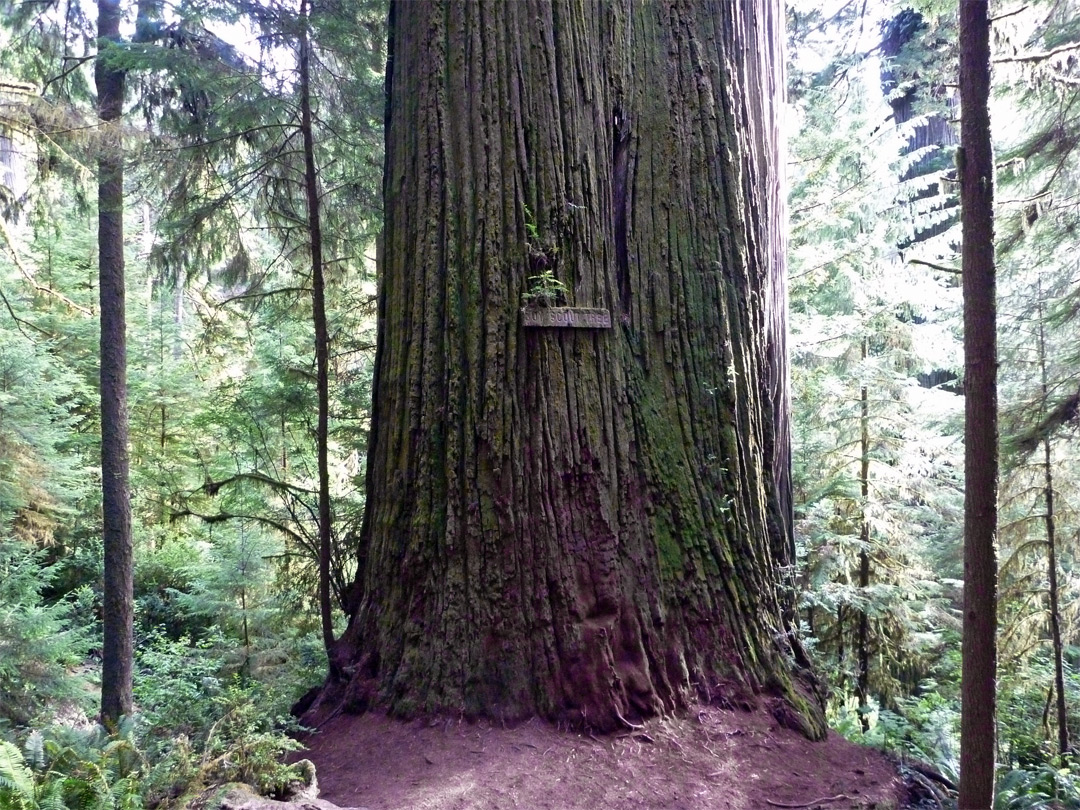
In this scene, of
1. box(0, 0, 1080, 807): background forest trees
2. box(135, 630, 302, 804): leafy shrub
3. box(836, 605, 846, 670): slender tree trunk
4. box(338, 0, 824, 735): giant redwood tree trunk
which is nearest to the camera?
box(135, 630, 302, 804): leafy shrub

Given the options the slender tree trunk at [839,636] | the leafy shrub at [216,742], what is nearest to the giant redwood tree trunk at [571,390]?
the leafy shrub at [216,742]

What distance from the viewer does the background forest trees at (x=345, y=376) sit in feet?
19.5

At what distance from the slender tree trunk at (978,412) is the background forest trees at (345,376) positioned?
0.21 metres

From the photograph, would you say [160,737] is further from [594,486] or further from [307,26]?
[307,26]

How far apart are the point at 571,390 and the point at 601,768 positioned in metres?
1.77

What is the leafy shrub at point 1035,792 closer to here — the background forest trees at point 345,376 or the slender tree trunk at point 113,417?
the background forest trees at point 345,376

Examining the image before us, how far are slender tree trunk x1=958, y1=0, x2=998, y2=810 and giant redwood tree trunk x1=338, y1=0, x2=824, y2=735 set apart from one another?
0.88 metres

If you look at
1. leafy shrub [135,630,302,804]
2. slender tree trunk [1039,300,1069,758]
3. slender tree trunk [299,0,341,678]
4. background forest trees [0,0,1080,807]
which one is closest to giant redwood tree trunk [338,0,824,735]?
background forest trees [0,0,1080,807]

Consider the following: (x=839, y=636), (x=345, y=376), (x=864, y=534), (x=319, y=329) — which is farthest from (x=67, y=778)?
(x=839, y=636)

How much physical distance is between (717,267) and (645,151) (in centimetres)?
75

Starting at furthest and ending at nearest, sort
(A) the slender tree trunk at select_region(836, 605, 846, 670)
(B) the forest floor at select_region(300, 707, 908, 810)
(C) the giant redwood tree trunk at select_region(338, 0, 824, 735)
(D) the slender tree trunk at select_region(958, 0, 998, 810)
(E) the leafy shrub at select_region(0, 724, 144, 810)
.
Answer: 1. (A) the slender tree trunk at select_region(836, 605, 846, 670)
2. (D) the slender tree trunk at select_region(958, 0, 998, 810)
3. (C) the giant redwood tree trunk at select_region(338, 0, 824, 735)
4. (B) the forest floor at select_region(300, 707, 908, 810)
5. (E) the leafy shrub at select_region(0, 724, 144, 810)

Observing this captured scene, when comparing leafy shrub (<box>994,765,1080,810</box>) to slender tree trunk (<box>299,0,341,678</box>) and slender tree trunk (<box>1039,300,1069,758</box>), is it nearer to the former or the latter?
slender tree trunk (<box>1039,300,1069,758</box>)

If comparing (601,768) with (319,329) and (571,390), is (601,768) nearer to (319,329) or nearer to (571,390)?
(571,390)

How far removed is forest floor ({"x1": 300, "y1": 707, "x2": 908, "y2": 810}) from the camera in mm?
3154
